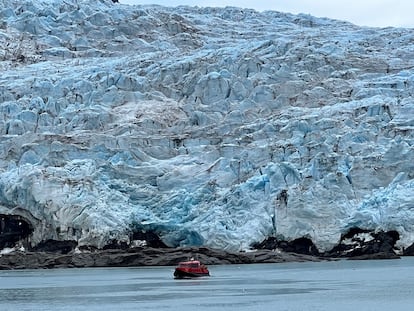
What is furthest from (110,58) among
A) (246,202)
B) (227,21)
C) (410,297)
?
(410,297)

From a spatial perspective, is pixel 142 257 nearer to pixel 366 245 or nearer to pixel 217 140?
pixel 217 140

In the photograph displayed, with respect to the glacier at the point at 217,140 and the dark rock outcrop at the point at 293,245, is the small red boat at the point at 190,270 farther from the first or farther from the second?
the dark rock outcrop at the point at 293,245

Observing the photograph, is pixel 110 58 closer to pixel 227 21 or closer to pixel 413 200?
pixel 227 21

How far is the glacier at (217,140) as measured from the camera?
2991 cm

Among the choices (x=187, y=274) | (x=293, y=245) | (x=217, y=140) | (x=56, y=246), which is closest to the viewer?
(x=187, y=274)

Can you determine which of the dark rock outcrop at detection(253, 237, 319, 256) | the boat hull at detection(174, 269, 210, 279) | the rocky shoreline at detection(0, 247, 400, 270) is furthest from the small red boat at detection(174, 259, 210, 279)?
the dark rock outcrop at detection(253, 237, 319, 256)

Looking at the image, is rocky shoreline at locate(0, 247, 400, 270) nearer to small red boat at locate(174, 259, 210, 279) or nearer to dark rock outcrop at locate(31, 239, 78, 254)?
dark rock outcrop at locate(31, 239, 78, 254)

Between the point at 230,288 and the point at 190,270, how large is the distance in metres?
4.64

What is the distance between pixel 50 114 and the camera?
3656 cm

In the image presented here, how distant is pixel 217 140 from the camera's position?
33.9 m

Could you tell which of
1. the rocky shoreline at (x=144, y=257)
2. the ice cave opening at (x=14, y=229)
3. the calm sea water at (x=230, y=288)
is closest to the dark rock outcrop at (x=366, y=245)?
the rocky shoreline at (x=144, y=257)

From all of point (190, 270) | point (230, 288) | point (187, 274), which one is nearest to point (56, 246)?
point (187, 274)

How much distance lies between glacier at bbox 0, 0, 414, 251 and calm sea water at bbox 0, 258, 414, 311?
1.45 metres

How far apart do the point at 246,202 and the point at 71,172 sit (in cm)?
615
